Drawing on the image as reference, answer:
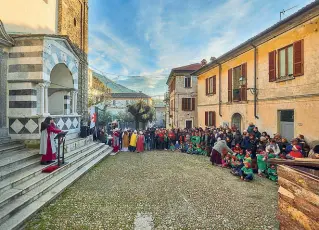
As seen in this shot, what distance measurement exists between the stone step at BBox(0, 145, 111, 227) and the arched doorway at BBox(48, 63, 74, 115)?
4905 millimetres

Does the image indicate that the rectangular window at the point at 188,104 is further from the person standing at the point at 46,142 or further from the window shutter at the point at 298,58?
the person standing at the point at 46,142

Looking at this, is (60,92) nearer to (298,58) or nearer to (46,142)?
(46,142)

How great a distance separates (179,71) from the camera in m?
26.1

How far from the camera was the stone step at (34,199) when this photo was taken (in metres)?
3.89

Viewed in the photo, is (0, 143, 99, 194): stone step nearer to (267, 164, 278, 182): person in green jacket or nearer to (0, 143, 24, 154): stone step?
(0, 143, 24, 154): stone step

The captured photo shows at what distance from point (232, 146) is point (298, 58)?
16.4 ft

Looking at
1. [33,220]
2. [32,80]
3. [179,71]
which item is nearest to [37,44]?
[32,80]

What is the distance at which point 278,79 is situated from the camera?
33.1 ft

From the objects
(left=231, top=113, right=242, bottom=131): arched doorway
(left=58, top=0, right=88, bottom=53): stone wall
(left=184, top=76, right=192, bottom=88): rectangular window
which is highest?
(left=58, top=0, right=88, bottom=53): stone wall

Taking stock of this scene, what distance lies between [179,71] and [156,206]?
2271 centimetres

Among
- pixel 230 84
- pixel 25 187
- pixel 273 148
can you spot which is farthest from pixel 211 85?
pixel 25 187

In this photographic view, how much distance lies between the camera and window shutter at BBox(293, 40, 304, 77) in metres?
8.68

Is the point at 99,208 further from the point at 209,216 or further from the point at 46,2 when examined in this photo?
the point at 46,2

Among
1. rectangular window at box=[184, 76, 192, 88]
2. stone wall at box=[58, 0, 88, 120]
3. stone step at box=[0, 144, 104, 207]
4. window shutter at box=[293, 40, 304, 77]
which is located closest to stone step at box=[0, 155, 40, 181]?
stone step at box=[0, 144, 104, 207]
